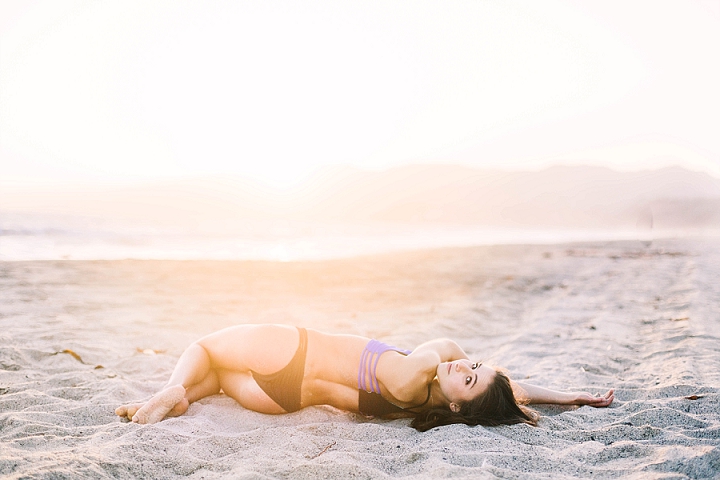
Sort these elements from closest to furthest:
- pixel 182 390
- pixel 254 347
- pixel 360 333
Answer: pixel 182 390 < pixel 254 347 < pixel 360 333

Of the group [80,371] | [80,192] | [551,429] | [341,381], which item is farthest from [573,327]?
[80,192]

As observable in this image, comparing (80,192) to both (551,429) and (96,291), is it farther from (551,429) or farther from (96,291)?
(551,429)

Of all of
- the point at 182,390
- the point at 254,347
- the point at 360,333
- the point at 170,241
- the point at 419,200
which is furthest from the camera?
the point at 419,200

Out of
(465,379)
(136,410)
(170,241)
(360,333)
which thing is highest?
(170,241)

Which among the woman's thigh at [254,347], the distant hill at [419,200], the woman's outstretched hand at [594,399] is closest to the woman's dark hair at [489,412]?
the woman's outstretched hand at [594,399]

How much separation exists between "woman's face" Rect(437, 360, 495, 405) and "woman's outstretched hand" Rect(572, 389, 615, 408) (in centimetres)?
96

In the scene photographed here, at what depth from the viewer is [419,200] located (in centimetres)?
5284

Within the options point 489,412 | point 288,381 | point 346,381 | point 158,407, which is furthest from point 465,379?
point 158,407

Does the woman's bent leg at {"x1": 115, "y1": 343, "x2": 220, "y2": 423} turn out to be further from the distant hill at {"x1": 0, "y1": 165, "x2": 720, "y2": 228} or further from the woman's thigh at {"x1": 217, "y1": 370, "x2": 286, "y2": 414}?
the distant hill at {"x1": 0, "y1": 165, "x2": 720, "y2": 228}

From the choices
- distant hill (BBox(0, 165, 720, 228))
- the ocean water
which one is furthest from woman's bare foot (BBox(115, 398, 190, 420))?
distant hill (BBox(0, 165, 720, 228))

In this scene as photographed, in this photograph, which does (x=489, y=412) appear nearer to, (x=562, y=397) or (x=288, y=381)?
(x=562, y=397)

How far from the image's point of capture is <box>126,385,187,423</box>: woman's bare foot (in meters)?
2.98

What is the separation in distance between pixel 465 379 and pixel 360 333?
2953 millimetres

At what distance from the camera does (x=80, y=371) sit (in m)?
4.03
